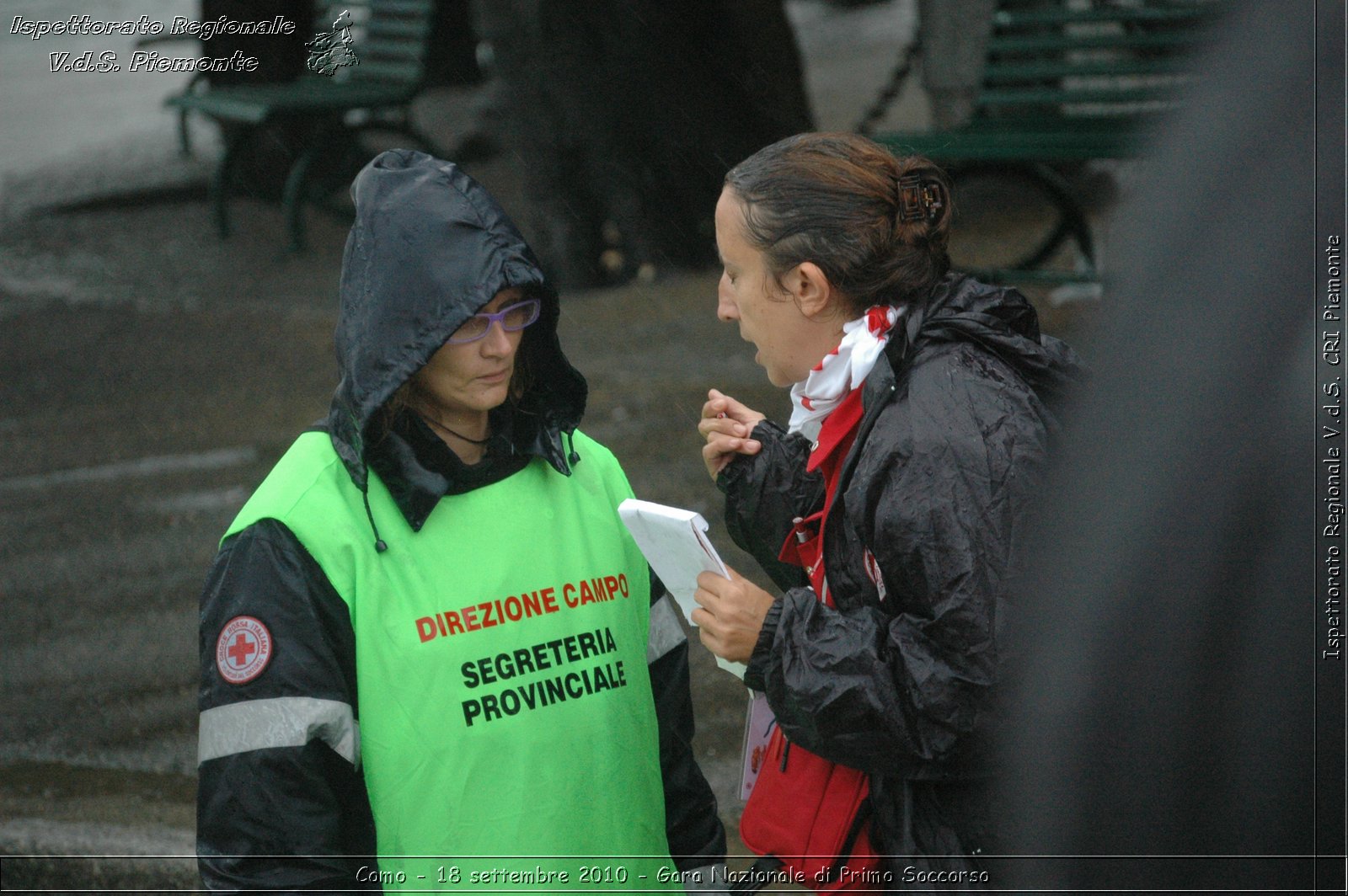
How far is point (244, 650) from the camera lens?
203 centimetres

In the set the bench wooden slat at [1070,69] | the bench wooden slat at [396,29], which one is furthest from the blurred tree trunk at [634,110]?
the bench wooden slat at [396,29]

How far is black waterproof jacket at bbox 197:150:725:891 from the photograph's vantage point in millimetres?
2027

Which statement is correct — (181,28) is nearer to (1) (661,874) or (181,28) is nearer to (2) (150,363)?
(2) (150,363)

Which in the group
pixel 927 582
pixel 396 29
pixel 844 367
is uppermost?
pixel 844 367

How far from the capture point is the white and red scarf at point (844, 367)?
208cm

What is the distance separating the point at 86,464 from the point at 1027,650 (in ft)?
19.9

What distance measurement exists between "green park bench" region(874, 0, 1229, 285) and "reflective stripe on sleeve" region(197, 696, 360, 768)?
441 centimetres

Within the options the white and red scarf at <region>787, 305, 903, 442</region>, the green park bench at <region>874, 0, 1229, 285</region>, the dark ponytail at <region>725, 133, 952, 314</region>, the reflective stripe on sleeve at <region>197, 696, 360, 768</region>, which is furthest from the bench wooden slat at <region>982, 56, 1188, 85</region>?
the reflective stripe on sleeve at <region>197, 696, 360, 768</region>

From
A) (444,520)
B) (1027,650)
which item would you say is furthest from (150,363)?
(1027,650)

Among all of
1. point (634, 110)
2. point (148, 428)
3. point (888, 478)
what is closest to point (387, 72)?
point (634, 110)

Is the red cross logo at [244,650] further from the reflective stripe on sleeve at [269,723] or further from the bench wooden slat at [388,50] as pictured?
the bench wooden slat at [388,50]

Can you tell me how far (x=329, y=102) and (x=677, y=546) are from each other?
707 cm

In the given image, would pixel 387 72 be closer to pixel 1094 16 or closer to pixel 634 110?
Answer: pixel 634 110

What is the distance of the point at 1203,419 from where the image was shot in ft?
2.87
